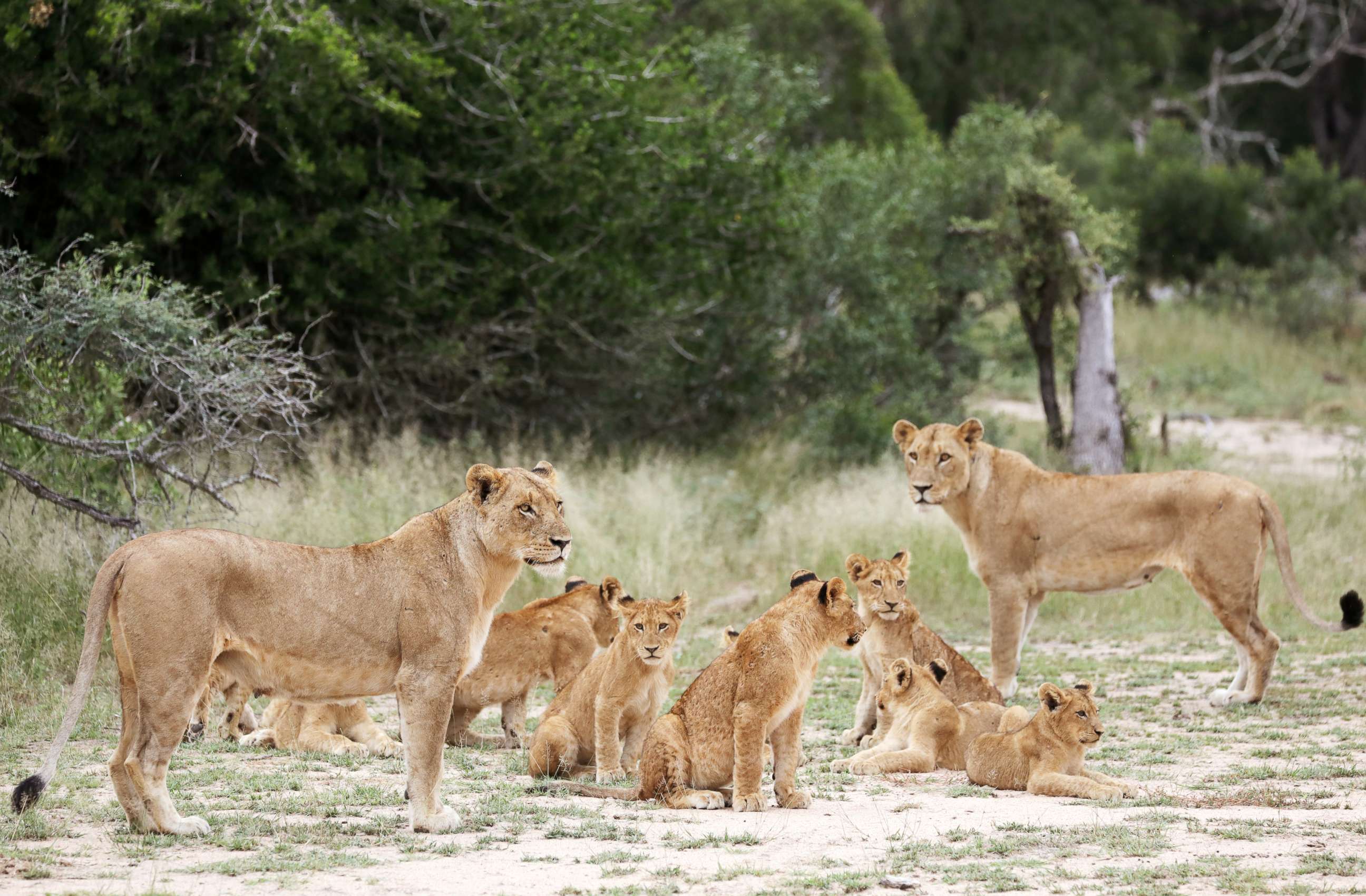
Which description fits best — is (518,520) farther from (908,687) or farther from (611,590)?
(908,687)

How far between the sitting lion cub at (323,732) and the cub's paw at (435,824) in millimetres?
1736

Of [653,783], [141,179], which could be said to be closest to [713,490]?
[141,179]

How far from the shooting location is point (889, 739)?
7691mm

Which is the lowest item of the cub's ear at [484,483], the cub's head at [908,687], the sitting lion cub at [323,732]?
the sitting lion cub at [323,732]

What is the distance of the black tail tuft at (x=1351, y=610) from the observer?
934cm

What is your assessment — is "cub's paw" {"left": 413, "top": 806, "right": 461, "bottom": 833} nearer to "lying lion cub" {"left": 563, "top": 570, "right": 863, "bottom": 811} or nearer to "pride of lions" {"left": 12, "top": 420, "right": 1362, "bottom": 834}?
"pride of lions" {"left": 12, "top": 420, "right": 1362, "bottom": 834}

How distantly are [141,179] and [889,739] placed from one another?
904 cm

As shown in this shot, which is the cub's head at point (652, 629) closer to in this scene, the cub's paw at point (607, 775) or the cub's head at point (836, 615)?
the cub's paw at point (607, 775)

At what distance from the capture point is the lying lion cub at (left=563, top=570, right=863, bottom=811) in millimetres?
6480

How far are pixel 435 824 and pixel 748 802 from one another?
126 centimetres

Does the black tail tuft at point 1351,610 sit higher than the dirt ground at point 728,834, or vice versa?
the black tail tuft at point 1351,610

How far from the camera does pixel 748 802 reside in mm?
6535

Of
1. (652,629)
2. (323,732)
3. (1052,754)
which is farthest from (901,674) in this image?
(323,732)

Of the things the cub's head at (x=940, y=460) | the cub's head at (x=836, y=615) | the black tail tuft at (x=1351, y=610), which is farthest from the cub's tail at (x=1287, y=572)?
the cub's head at (x=836, y=615)
